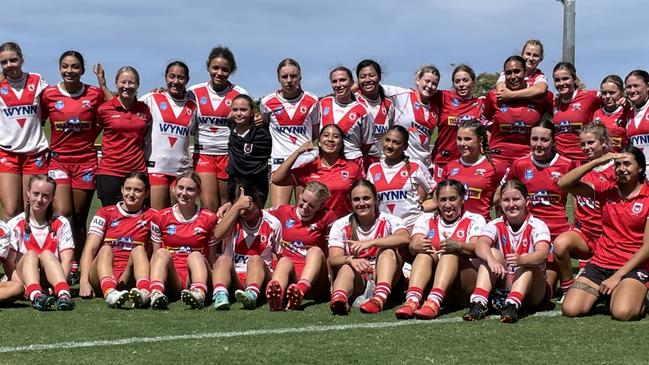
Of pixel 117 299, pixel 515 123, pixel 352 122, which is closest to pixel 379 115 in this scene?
pixel 352 122

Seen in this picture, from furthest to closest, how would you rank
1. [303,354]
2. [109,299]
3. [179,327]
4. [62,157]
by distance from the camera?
1. [62,157]
2. [109,299]
3. [179,327]
4. [303,354]

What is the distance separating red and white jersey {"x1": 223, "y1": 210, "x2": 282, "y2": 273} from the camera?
654 centimetres

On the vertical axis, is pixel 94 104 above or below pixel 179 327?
above

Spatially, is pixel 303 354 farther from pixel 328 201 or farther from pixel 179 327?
pixel 328 201

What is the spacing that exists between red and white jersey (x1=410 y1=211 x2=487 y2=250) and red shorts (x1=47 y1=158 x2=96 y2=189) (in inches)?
121

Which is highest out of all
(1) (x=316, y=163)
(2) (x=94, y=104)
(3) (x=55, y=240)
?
(2) (x=94, y=104)

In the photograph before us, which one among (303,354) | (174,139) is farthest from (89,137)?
(303,354)

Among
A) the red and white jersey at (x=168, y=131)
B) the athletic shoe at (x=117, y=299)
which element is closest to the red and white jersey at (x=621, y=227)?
the athletic shoe at (x=117, y=299)

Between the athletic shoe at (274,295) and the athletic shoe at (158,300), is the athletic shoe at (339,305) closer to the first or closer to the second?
the athletic shoe at (274,295)

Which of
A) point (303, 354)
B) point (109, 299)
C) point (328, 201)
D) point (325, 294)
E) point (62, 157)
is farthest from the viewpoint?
point (62, 157)

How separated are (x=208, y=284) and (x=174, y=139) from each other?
1.59 m

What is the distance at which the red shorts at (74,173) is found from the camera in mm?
7375

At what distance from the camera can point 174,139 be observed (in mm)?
7473

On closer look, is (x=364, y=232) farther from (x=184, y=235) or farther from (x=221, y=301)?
(x=184, y=235)
